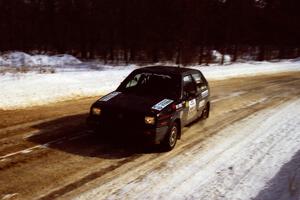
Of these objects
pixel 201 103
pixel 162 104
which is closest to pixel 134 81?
pixel 162 104

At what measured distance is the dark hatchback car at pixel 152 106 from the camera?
26.0 feet

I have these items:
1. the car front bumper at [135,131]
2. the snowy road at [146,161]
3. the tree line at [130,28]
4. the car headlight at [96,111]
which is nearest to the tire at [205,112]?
the snowy road at [146,161]

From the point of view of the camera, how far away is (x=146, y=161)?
763 centimetres

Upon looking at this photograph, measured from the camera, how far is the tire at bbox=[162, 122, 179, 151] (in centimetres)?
828

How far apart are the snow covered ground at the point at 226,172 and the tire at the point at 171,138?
0.35m

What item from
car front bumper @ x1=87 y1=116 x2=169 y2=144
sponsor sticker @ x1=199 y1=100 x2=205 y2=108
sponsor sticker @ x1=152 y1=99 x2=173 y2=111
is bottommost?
A: car front bumper @ x1=87 y1=116 x2=169 y2=144

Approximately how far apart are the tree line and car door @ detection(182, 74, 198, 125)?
23.7 m

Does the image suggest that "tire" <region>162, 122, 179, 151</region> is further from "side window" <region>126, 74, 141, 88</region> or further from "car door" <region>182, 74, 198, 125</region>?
"side window" <region>126, 74, 141, 88</region>

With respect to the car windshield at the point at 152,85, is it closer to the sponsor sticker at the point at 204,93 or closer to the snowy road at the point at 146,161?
the snowy road at the point at 146,161

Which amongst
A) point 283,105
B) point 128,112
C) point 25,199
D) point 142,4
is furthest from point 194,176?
point 142,4

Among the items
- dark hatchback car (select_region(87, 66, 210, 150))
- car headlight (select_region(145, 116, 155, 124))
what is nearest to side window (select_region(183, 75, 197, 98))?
dark hatchback car (select_region(87, 66, 210, 150))

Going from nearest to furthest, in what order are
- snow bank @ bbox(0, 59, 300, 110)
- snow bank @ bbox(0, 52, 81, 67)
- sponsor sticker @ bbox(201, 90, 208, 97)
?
sponsor sticker @ bbox(201, 90, 208, 97) → snow bank @ bbox(0, 59, 300, 110) → snow bank @ bbox(0, 52, 81, 67)

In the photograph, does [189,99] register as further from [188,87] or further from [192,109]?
[192,109]

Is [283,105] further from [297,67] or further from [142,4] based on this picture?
[142,4]
